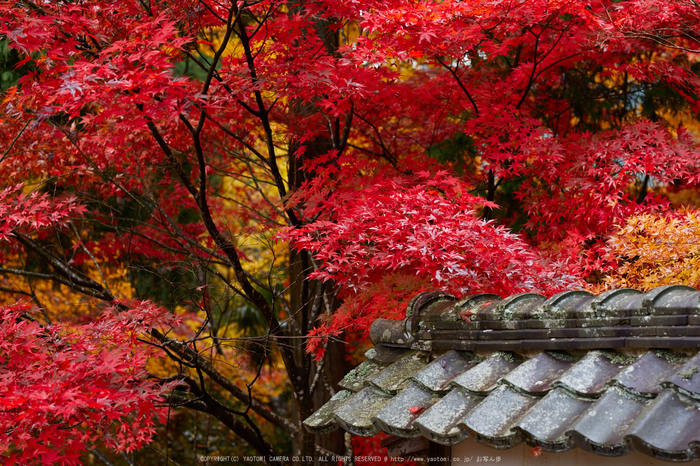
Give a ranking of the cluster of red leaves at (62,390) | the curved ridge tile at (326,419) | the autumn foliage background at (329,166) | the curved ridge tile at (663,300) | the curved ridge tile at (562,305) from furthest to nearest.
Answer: the autumn foliage background at (329,166)
the curved ridge tile at (326,419)
the cluster of red leaves at (62,390)
the curved ridge tile at (562,305)
the curved ridge tile at (663,300)

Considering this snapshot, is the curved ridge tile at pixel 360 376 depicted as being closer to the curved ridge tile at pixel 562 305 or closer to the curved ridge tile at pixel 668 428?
the curved ridge tile at pixel 562 305

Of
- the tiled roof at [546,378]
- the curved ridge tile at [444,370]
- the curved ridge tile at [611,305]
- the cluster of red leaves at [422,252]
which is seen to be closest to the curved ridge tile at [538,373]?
the tiled roof at [546,378]

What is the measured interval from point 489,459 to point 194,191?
3457 mm

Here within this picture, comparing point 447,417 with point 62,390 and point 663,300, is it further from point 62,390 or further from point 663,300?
point 62,390

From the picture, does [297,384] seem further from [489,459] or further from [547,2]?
[547,2]

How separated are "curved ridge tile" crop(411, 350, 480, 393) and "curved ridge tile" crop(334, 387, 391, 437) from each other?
0.26 metres

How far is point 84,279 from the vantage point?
6297 mm

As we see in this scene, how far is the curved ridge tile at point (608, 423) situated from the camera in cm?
210

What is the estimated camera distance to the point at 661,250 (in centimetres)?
453

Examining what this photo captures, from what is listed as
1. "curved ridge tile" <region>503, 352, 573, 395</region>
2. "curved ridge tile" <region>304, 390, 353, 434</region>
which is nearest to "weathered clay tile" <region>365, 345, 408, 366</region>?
"curved ridge tile" <region>304, 390, 353, 434</region>

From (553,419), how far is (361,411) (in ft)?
3.69

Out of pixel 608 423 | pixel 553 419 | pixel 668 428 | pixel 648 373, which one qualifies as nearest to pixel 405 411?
pixel 553 419

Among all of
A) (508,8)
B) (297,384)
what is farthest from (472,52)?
(297,384)

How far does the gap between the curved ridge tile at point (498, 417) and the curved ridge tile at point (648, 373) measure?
404mm
